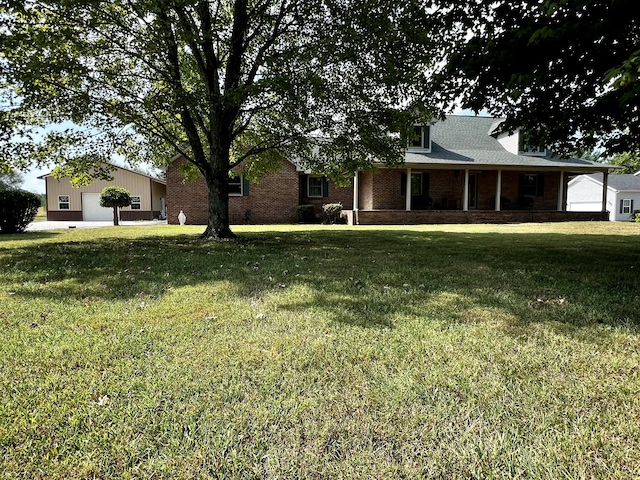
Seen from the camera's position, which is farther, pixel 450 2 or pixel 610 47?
pixel 450 2

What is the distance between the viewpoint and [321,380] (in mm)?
2342

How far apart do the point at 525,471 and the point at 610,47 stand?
281 inches

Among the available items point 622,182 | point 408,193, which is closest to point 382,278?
point 408,193

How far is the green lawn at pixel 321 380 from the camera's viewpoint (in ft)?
5.50

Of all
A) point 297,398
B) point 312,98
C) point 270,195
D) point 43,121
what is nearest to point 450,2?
point 312,98

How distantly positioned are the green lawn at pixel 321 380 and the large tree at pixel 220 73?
5673 mm

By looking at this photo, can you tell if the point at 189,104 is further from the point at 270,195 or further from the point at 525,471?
the point at 270,195

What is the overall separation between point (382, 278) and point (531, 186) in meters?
22.0

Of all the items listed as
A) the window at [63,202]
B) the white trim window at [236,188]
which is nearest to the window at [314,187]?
the white trim window at [236,188]

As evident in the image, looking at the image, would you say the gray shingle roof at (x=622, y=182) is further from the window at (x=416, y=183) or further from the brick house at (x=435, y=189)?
the window at (x=416, y=183)

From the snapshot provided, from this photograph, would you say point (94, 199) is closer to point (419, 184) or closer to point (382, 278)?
point (419, 184)

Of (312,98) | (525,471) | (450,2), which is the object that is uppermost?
(450,2)

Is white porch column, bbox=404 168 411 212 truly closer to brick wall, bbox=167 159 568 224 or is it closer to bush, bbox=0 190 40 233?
brick wall, bbox=167 159 568 224

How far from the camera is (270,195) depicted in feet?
72.6
